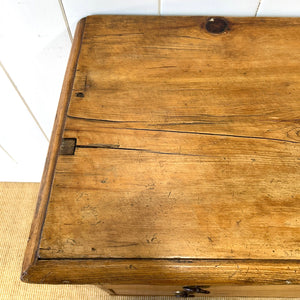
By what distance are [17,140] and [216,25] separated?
761 millimetres

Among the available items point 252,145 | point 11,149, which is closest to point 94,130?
point 252,145

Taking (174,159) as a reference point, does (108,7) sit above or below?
above

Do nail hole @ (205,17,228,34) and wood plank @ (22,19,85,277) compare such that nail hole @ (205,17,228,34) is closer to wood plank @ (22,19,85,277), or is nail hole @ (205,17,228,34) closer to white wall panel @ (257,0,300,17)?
white wall panel @ (257,0,300,17)

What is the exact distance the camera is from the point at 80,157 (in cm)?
49

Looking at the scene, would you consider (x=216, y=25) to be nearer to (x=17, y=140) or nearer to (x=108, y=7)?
(x=108, y=7)

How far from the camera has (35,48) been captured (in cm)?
74

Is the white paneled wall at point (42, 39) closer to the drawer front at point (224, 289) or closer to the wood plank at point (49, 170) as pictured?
the wood plank at point (49, 170)

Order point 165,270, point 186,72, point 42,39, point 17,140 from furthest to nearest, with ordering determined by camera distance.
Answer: point 17,140 < point 42,39 < point 186,72 < point 165,270

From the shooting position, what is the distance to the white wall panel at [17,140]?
87 centimetres

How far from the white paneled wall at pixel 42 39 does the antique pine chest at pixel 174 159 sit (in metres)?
0.03

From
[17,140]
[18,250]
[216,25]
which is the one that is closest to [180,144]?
[216,25]

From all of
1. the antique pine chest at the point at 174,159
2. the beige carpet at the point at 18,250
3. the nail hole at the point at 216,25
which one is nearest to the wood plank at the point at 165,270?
the antique pine chest at the point at 174,159

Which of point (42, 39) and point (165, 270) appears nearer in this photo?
point (165, 270)

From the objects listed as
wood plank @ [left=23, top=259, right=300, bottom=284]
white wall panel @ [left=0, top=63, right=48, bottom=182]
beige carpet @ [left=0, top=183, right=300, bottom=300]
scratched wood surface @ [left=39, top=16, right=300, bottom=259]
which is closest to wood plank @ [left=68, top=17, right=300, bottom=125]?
scratched wood surface @ [left=39, top=16, right=300, bottom=259]
